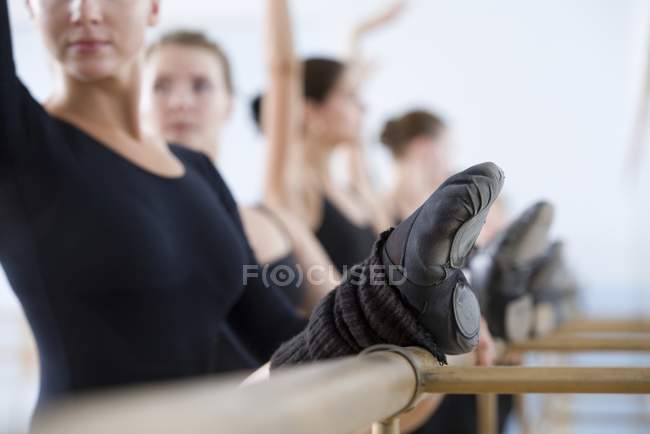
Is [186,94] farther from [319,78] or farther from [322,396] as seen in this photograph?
[319,78]

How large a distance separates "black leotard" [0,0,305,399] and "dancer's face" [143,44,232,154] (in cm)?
12

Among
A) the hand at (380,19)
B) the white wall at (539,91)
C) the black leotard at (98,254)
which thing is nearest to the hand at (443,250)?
the black leotard at (98,254)

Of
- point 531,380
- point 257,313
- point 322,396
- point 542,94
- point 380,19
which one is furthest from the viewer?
point 542,94

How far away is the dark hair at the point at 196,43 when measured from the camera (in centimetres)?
63

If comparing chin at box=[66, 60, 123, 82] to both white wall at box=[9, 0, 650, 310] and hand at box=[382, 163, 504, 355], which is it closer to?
hand at box=[382, 163, 504, 355]

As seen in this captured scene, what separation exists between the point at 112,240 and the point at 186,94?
225 millimetres

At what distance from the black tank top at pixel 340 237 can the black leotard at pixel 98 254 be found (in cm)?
62

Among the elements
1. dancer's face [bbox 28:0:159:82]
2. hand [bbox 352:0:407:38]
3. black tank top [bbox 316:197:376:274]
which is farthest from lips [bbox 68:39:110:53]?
hand [bbox 352:0:407:38]

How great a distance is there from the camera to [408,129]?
1645 millimetres

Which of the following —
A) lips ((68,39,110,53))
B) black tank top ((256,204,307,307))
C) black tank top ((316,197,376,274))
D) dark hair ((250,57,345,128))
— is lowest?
black tank top ((316,197,376,274))

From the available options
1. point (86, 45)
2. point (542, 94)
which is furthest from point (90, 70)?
point (542, 94)

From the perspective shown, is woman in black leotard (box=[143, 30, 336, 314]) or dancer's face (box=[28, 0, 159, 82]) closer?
dancer's face (box=[28, 0, 159, 82])

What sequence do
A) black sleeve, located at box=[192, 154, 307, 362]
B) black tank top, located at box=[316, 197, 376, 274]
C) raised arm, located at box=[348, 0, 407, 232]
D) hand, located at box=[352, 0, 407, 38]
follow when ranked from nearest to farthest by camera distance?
black sleeve, located at box=[192, 154, 307, 362], black tank top, located at box=[316, 197, 376, 274], raised arm, located at box=[348, 0, 407, 232], hand, located at box=[352, 0, 407, 38]

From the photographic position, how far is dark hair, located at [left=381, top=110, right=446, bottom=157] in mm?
1642
